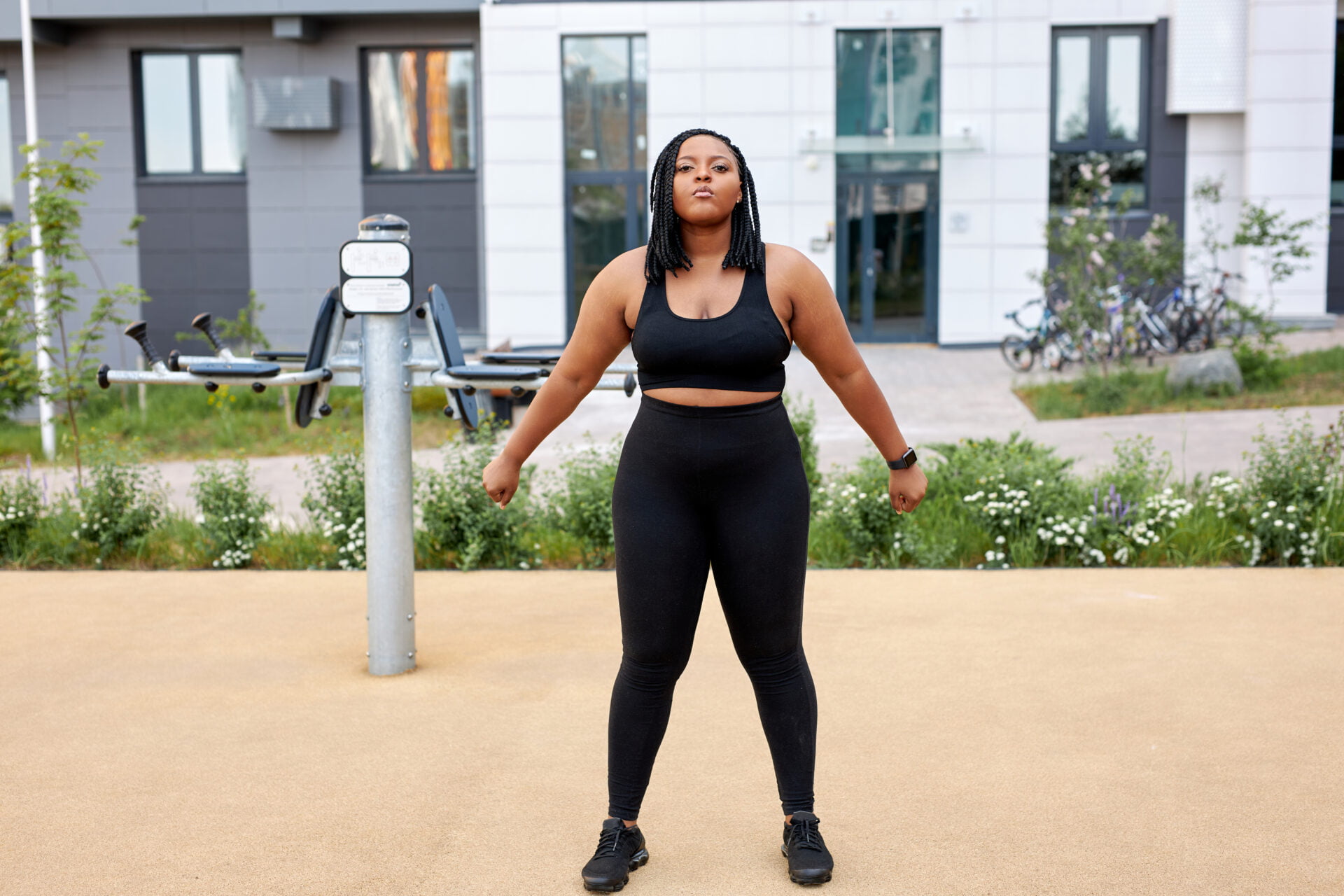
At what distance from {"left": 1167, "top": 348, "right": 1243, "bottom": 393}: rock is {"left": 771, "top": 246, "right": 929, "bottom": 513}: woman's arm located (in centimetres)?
1165

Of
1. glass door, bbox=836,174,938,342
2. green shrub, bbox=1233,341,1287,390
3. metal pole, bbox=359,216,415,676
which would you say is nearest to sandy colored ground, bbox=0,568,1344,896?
metal pole, bbox=359,216,415,676

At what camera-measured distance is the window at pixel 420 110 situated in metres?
20.6

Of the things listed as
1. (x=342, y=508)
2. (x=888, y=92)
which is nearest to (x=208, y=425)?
(x=342, y=508)

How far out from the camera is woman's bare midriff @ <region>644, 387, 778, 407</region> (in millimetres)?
3174

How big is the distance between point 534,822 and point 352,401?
11.3 meters

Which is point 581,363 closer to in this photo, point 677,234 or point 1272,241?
point 677,234

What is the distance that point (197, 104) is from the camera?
827 inches

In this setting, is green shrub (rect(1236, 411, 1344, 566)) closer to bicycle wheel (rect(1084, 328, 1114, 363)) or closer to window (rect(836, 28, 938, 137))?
bicycle wheel (rect(1084, 328, 1114, 363))

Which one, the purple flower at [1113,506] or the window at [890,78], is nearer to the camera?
the purple flower at [1113,506]

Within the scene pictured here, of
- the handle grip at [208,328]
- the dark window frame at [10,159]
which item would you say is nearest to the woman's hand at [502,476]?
the handle grip at [208,328]

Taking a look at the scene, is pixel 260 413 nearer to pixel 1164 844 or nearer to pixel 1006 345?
pixel 1006 345

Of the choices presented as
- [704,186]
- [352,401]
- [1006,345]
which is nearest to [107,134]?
[352,401]

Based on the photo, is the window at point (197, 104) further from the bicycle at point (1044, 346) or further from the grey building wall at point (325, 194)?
the bicycle at point (1044, 346)

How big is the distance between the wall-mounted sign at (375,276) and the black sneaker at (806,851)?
244cm
